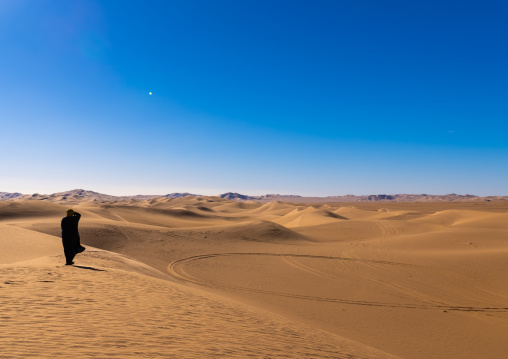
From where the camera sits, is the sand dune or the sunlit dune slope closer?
the sunlit dune slope

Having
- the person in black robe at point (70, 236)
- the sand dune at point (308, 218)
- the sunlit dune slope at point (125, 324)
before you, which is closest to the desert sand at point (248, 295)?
the sunlit dune slope at point (125, 324)

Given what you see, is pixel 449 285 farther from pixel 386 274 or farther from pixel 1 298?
pixel 1 298

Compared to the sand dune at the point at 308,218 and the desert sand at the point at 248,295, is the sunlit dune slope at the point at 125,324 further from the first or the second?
the sand dune at the point at 308,218

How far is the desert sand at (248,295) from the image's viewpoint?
16.6 feet

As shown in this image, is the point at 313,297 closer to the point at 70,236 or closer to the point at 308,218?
the point at 70,236

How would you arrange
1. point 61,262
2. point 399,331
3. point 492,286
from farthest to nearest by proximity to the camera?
point 492,286, point 61,262, point 399,331

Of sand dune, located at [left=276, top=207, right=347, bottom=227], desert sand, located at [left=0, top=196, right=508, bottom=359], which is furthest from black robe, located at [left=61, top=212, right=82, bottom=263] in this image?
sand dune, located at [left=276, top=207, right=347, bottom=227]

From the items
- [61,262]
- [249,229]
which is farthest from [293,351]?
[249,229]

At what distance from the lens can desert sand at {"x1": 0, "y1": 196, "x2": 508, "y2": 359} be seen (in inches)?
199

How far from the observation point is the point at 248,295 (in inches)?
512

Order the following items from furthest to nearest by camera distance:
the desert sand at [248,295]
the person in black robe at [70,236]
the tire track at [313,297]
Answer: the tire track at [313,297], the person in black robe at [70,236], the desert sand at [248,295]

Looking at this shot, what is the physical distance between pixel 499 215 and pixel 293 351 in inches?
1766

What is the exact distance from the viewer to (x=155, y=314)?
248 inches

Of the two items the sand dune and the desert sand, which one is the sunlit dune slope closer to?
the desert sand
